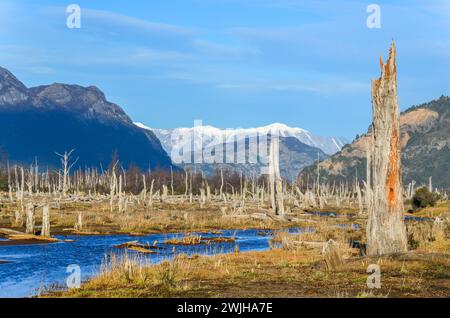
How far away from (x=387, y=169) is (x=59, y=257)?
587 inches

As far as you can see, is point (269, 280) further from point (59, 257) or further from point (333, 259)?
point (59, 257)

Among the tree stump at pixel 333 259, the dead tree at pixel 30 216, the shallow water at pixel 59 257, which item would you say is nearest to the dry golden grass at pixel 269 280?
the tree stump at pixel 333 259

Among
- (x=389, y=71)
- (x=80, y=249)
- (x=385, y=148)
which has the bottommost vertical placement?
(x=80, y=249)

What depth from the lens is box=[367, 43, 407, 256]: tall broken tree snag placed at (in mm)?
24297

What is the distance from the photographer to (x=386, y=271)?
20.3 m

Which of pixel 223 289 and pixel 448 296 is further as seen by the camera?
pixel 223 289

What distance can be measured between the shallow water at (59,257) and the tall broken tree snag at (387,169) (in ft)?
23.3

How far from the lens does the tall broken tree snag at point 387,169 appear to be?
2430 centimetres

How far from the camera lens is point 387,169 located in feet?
79.6

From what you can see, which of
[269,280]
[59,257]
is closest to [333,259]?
[269,280]
